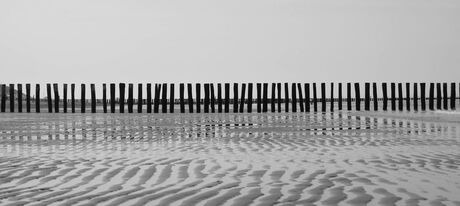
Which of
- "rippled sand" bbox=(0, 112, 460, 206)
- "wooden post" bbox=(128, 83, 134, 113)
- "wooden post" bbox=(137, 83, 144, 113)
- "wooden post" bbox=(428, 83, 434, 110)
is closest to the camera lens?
"rippled sand" bbox=(0, 112, 460, 206)

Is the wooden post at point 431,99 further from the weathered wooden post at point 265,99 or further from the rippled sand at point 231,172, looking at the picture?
the rippled sand at point 231,172

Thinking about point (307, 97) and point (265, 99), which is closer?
point (265, 99)

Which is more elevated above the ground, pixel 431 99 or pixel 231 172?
pixel 431 99

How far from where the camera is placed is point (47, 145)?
27.2 ft

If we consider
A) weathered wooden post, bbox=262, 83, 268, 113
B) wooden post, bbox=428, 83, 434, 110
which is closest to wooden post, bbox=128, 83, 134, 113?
weathered wooden post, bbox=262, 83, 268, 113


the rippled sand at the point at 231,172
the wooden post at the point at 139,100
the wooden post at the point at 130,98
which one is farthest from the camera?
the wooden post at the point at 130,98

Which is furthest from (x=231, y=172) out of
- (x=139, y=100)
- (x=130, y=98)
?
(x=130, y=98)

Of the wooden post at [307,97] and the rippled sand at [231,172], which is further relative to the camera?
the wooden post at [307,97]

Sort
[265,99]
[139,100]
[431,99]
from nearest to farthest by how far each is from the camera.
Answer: [139,100] < [265,99] < [431,99]

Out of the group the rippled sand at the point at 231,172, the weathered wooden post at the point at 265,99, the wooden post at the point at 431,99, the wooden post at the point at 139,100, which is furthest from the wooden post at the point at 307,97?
the rippled sand at the point at 231,172

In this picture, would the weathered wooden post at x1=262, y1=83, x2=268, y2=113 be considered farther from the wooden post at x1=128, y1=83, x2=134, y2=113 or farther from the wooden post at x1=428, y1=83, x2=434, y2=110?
the wooden post at x1=428, y1=83, x2=434, y2=110

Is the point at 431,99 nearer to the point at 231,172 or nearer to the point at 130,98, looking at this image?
the point at 130,98

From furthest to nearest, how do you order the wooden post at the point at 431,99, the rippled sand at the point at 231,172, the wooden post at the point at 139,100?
the wooden post at the point at 431,99, the wooden post at the point at 139,100, the rippled sand at the point at 231,172

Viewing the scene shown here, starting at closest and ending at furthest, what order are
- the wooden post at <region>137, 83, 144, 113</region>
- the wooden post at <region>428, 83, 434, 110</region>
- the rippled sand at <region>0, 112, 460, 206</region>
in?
the rippled sand at <region>0, 112, 460, 206</region>
the wooden post at <region>137, 83, 144, 113</region>
the wooden post at <region>428, 83, 434, 110</region>
